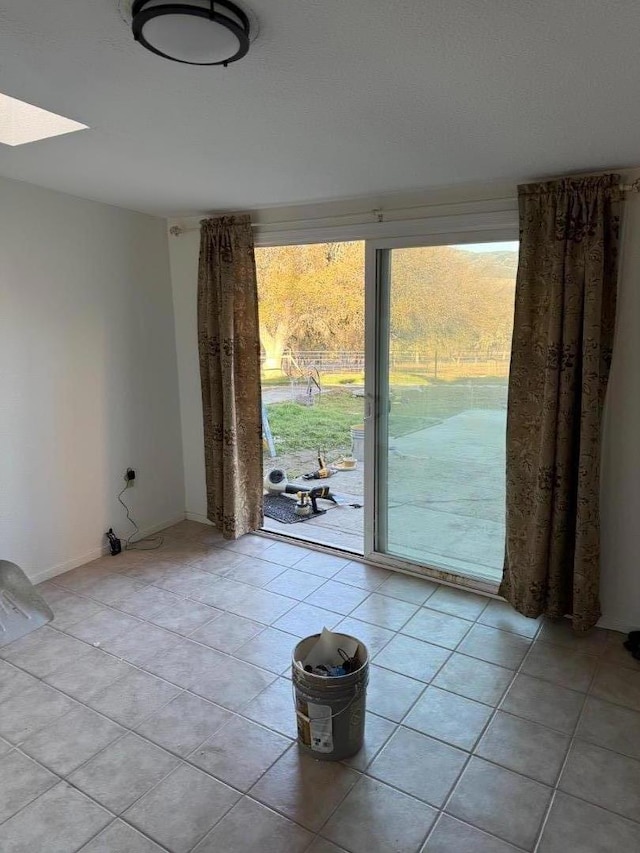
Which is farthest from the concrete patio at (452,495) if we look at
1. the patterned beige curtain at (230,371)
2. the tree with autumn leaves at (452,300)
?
the patterned beige curtain at (230,371)

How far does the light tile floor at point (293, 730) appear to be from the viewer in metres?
1.72

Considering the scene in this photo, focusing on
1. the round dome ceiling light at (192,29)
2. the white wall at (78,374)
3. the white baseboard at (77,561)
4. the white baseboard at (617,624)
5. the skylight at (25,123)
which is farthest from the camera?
the white baseboard at (77,561)

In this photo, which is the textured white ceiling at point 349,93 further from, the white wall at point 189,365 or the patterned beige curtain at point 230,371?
the white wall at point 189,365

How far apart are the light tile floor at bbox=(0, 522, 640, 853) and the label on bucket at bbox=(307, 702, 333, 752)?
0.08 m

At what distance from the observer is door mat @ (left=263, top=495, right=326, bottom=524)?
4.37 meters

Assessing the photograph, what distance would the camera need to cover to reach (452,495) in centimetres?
325

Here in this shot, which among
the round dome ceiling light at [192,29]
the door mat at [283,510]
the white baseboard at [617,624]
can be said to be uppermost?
the round dome ceiling light at [192,29]

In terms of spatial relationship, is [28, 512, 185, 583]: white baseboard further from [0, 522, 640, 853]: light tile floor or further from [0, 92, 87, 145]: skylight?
[0, 92, 87, 145]: skylight

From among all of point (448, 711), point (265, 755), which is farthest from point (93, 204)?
point (448, 711)

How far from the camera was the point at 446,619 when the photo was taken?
2.90 m

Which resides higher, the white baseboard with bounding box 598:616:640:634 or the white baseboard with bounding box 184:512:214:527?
the white baseboard with bounding box 184:512:214:527

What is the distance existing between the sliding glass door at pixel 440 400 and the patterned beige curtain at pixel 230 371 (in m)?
0.84

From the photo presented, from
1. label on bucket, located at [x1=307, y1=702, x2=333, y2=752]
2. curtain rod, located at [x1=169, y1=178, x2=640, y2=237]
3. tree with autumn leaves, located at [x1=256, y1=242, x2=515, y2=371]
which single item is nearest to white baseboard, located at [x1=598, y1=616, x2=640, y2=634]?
tree with autumn leaves, located at [x1=256, y1=242, x2=515, y2=371]

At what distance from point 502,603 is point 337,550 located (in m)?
1.13
